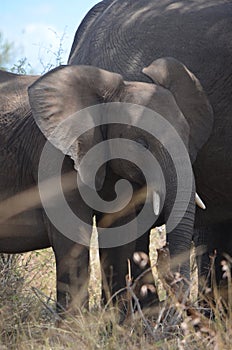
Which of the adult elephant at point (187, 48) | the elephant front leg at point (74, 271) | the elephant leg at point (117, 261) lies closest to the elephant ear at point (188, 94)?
the adult elephant at point (187, 48)

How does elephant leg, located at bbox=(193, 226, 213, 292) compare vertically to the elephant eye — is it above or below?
below

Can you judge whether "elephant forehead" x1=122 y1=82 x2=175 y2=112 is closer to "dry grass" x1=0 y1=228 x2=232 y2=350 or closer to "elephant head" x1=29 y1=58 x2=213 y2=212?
"elephant head" x1=29 y1=58 x2=213 y2=212

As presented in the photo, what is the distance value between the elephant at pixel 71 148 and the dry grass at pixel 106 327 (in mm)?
281

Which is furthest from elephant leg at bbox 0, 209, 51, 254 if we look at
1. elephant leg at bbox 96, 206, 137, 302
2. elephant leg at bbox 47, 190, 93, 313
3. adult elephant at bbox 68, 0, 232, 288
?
adult elephant at bbox 68, 0, 232, 288

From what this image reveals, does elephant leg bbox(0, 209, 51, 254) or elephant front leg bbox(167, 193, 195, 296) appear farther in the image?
elephant leg bbox(0, 209, 51, 254)

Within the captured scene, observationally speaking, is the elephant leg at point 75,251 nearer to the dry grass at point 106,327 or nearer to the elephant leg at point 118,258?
the dry grass at point 106,327

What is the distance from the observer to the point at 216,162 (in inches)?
227

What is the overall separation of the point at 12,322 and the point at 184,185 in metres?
1.04

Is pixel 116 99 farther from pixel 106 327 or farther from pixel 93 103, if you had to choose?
pixel 106 327

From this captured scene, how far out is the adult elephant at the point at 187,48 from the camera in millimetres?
5652

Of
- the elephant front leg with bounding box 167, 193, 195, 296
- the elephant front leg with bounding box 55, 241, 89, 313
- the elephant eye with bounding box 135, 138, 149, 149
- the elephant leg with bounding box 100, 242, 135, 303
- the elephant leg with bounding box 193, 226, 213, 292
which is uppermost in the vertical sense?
the elephant eye with bounding box 135, 138, 149, 149

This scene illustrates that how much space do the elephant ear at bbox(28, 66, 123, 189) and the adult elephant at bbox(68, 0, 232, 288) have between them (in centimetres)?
54

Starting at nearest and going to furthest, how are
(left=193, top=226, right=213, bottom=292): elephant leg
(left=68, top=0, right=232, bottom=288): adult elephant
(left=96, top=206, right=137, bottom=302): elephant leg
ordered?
1. (left=96, top=206, right=137, bottom=302): elephant leg
2. (left=68, top=0, right=232, bottom=288): adult elephant
3. (left=193, top=226, right=213, bottom=292): elephant leg

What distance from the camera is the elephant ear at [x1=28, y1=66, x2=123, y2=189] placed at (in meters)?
4.89
